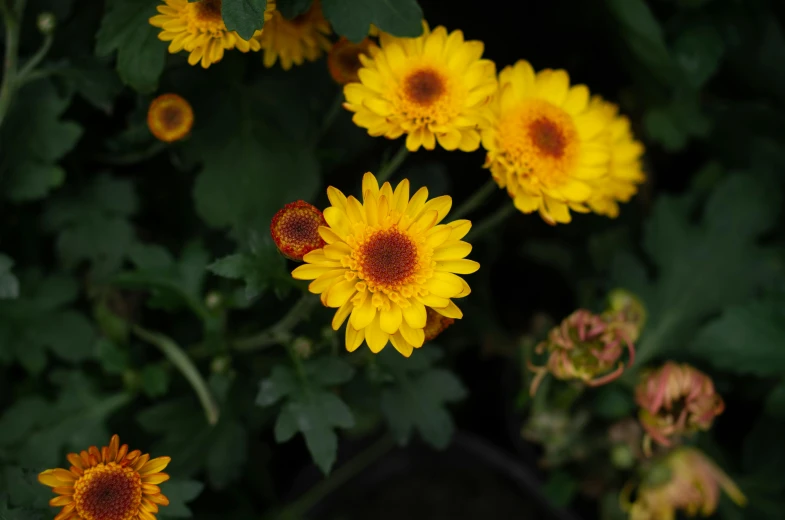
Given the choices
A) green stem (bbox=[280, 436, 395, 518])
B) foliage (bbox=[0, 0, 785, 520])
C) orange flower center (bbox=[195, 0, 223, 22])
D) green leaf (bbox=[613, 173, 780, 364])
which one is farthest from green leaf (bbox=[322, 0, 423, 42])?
green stem (bbox=[280, 436, 395, 518])

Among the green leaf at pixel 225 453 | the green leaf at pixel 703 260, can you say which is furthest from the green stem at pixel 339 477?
the green leaf at pixel 703 260

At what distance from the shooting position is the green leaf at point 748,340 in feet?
3.63

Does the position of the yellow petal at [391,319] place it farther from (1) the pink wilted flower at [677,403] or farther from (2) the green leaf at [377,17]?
(1) the pink wilted flower at [677,403]

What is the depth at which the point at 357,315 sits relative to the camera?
28.1 inches

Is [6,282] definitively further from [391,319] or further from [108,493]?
[391,319]

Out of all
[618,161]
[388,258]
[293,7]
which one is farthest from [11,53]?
[618,161]

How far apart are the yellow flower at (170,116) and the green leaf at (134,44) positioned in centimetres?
3

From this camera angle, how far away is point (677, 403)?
99 cm

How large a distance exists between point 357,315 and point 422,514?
86 cm

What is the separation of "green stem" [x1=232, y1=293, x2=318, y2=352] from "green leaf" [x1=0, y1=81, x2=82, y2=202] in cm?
35

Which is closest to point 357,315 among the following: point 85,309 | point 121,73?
point 121,73

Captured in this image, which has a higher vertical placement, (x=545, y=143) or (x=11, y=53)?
(x=545, y=143)

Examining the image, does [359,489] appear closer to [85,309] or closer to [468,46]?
[85,309]

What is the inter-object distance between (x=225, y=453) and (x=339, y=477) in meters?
0.41
